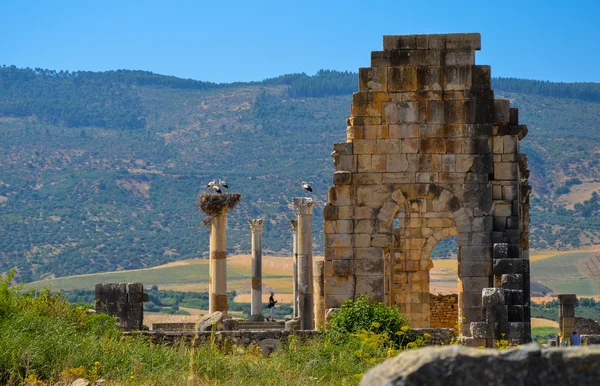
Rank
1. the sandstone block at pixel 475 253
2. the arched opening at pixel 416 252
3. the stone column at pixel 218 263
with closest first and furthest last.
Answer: the sandstone block at pixel 475 253
the arched opening at pixel 416 252
the stone column at pixel 218 263

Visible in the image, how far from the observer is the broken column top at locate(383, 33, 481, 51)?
2106 cm

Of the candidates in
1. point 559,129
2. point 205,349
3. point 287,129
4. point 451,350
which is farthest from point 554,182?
point 451,350

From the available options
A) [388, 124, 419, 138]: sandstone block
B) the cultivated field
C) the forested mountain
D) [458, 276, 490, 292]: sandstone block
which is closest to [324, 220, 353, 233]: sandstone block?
[388, 124, 419, 138]: sandstone block

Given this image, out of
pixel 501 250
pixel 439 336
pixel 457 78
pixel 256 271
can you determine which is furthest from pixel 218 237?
pixel 439 336

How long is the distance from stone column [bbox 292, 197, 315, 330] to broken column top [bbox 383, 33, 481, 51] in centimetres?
1303

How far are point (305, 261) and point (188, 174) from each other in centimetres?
12699

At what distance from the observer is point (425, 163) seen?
69.0 feet

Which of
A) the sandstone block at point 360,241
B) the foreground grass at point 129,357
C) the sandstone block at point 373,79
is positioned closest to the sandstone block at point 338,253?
the sandstone block at point 360,241

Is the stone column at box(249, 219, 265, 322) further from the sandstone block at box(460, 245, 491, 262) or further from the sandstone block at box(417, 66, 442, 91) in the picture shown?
the sandstone block at box(417, 66, 442, 91)

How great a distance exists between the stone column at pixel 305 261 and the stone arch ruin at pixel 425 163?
12.1 meters

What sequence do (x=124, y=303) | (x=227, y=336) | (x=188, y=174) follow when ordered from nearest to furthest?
(x=227, y=336) < (x=124, y=303) < (x=188, y=174)

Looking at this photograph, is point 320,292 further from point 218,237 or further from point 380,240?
point 218,237

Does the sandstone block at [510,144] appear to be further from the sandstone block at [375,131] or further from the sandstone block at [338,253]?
the sandstone block at [338,253]

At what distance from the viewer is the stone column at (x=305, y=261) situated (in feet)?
110
